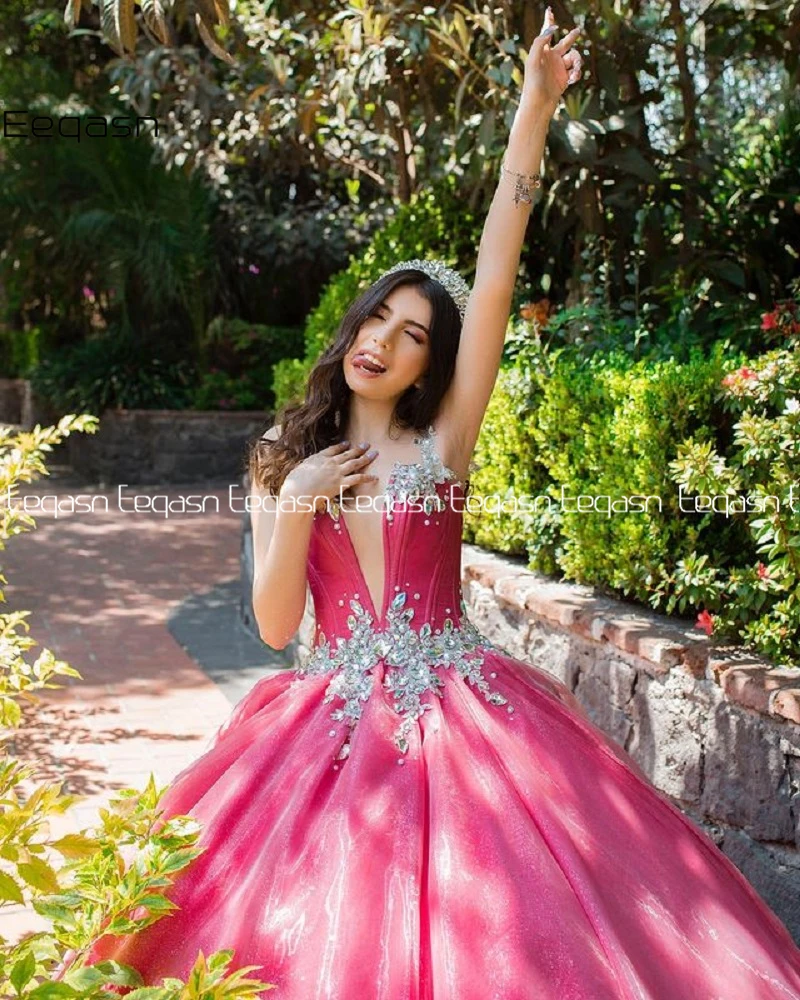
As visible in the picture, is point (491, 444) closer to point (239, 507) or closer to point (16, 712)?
point (16, 712)

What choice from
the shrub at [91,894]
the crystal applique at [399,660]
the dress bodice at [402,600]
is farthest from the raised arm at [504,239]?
the shrub at [91,894]

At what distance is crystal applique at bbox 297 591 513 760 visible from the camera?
2.26 m

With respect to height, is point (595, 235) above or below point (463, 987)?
above

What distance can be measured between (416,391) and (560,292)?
3.09 m

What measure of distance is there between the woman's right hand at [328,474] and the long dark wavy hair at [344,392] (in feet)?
0.31

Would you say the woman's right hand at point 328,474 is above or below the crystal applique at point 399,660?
above

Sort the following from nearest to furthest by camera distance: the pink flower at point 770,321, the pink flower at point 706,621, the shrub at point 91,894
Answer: the shrub at point 91,894 → the pink flower at point 706,621 → the pink flower at point 770,321

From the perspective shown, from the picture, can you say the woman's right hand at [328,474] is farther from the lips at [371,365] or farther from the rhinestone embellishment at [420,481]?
the lips at [371,365]

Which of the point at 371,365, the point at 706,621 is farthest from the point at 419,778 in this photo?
the point at 706,621

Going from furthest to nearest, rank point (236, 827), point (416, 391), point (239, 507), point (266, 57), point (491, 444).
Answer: point (239, 507)
point (266, 57)
point (491, 444)
point (416, 391)
point (236, 827)

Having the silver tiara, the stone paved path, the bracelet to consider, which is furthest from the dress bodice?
the stone paved path

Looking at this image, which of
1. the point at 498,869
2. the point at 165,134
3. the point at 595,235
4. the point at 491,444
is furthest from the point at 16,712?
the point at 165,134

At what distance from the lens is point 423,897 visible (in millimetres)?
1859

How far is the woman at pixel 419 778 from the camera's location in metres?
1.80
